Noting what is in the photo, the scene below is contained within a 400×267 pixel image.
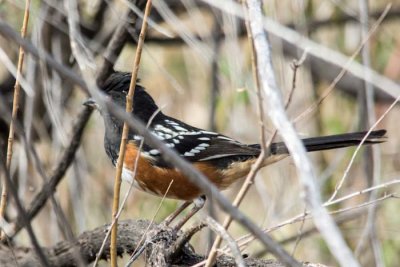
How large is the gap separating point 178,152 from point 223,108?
86 cm

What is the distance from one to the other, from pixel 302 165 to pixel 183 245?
1.15 metres

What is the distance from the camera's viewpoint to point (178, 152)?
3424 mm

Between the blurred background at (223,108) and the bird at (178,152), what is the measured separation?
0.24m

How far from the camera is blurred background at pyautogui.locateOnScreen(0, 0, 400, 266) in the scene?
384cm

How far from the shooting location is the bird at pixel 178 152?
330 centimetres

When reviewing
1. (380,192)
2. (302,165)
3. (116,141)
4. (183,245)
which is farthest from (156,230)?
(380,192)

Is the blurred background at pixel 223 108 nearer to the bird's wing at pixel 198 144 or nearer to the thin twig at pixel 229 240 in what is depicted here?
the bird's wing at pixel 198 144

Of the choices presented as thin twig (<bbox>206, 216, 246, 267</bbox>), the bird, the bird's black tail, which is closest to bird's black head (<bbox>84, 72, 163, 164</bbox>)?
the bird

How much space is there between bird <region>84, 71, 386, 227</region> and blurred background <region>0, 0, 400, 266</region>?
0.79ft

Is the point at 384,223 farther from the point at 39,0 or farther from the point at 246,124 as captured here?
the point at 39,0

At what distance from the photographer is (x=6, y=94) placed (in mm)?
4137

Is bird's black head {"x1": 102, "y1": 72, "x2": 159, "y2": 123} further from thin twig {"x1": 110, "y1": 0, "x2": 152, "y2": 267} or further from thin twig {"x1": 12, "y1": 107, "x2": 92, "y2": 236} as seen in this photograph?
thin twig {"x1": 110, "y1": 0, "x2": 152, "y2": 267}

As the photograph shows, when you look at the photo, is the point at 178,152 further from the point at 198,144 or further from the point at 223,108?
the point at 223,108

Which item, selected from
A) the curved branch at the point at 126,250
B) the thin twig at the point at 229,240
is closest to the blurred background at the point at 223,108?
the curved branch at the point at 126,250
